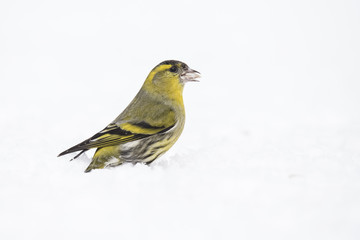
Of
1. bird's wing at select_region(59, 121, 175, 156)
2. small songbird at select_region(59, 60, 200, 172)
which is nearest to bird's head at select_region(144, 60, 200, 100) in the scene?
small songbird at select_region(59, 60, 200, 172)

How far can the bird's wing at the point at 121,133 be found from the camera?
207 inches

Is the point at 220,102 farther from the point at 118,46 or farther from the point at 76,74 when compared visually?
the point at 118,46

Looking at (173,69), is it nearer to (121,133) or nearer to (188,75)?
(188,75)

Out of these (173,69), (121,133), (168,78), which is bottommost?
(121,133)

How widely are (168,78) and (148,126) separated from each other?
90 cm

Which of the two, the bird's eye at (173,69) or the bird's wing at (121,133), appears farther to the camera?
the bird's eye at (173,69)

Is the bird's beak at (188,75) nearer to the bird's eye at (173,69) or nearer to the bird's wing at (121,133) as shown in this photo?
the bird's eye at (173,69)

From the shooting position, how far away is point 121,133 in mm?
5449

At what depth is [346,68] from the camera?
1409cm

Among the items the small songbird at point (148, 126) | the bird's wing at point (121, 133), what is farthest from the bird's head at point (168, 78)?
the bird's wing at point (121, 133)

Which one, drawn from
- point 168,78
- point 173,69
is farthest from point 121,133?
point 173,69

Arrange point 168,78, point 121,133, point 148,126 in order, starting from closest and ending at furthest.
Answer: point 121,133 → point 148,126 → point 168,78

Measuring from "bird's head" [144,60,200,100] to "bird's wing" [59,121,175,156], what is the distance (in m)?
0.68

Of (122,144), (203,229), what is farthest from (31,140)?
(203,229)
